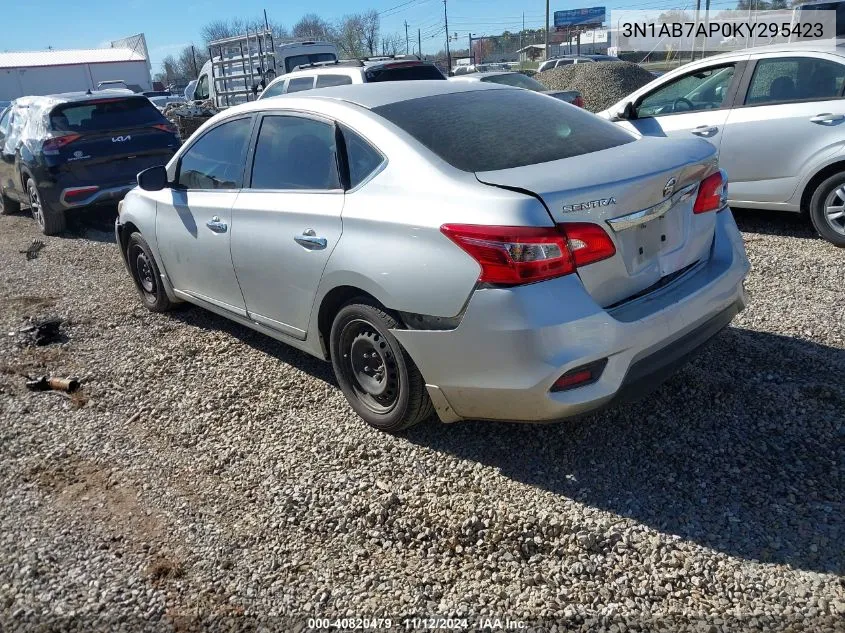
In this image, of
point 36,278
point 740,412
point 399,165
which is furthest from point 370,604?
point 36,278

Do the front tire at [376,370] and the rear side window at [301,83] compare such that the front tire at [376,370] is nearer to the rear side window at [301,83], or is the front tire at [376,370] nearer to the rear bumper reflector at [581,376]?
the rear bumper reflector at [581,376]

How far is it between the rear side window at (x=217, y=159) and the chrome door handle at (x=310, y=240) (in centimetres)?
87

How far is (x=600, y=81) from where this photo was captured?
19.5 metres

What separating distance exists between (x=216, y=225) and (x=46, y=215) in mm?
5998

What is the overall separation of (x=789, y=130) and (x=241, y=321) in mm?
4893

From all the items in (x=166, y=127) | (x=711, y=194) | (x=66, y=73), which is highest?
(x=66, y=73)

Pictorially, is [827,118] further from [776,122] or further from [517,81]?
[517,81]

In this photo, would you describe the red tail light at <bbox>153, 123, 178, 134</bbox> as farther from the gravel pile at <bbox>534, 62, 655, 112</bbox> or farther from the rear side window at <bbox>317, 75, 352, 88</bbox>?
the gravel pile at <bbox>534, 62, 655, 112</bbox>

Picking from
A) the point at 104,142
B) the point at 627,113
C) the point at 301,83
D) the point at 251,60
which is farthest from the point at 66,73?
the point at 627,113

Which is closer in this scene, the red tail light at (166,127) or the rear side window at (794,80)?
the rear side window at (794,80)

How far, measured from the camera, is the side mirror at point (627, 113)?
22.5 ft

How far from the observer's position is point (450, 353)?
299 cm

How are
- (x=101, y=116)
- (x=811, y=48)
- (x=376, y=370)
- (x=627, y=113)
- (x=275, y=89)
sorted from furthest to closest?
(x=275, y=89)
(x=101, y=116)
(x=627, y=113)
(x=811, y=48)
(x=376, y=370)

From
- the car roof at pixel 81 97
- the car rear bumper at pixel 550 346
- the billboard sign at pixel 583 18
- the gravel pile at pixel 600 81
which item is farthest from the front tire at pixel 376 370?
the billboard sign at pixel 583 18
